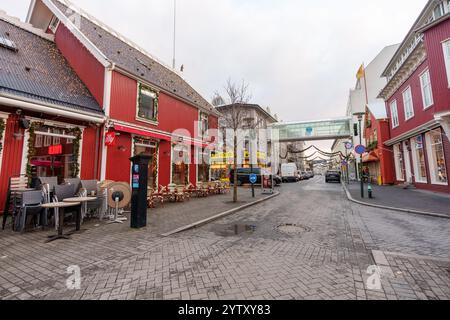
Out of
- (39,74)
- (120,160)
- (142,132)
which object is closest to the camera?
(39,74)

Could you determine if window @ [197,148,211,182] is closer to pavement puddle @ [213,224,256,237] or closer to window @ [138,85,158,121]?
window @ [138,85,158,121]

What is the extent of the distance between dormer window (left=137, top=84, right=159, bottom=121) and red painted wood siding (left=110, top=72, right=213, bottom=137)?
1.10ft

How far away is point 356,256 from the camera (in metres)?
4.07

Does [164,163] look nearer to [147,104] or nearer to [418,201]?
[147,104]

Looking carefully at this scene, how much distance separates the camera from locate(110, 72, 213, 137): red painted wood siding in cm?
1090

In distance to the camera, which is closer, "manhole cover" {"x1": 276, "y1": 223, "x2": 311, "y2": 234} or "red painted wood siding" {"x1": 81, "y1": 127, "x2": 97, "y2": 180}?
"manhole cover" {"x1": 276, "y1": 223, "x2": 311, "y2": 234}

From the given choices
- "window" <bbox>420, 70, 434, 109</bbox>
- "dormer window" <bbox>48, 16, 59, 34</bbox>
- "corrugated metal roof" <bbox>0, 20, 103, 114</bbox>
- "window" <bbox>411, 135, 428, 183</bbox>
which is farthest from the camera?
"window" <bbox>411, 135, 428, 183</bbox>

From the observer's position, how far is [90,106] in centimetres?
1005

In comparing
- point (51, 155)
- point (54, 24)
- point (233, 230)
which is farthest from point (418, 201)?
point (54, 24)

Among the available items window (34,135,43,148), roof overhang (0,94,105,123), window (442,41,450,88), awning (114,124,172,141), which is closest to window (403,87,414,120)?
window (442,41,450,88)

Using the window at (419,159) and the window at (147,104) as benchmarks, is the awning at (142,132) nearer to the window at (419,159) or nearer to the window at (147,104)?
the window at (147,104)

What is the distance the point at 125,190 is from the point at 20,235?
9.29 feet

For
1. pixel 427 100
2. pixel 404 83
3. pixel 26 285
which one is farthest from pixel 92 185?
pixel 404 83

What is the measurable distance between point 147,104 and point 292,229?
10.9 meters
